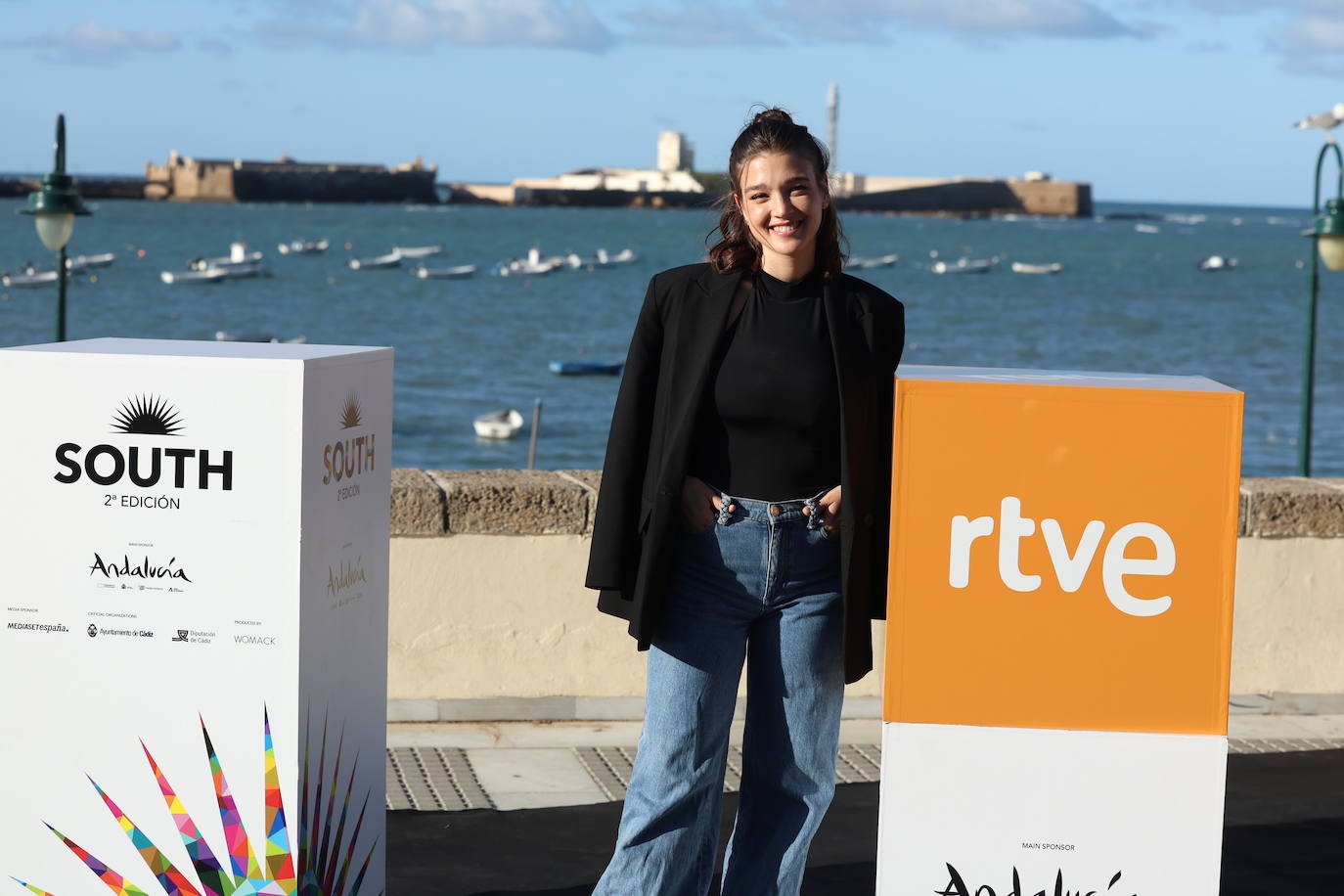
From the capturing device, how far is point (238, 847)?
3.22m

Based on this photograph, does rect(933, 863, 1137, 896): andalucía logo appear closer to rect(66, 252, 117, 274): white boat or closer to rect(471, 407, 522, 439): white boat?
rect(471, 407, 522, 439): white boat

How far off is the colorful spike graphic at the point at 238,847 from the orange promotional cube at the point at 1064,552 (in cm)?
116

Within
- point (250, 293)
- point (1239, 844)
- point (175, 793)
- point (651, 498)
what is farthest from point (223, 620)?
point (250, 293)

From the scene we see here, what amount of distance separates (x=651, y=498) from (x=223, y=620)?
0.84 metres

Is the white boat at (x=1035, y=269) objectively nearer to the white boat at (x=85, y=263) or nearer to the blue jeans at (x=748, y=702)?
the white boat at (x=85, y=263)

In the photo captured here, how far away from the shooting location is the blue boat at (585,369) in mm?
42781

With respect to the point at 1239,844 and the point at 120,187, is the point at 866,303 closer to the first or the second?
the point at 1239,844

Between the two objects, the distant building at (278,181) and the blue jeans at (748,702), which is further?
the distant building at (278,181)

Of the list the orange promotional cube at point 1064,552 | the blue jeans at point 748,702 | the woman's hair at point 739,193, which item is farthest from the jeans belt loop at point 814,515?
the woman's hair at point 739,193

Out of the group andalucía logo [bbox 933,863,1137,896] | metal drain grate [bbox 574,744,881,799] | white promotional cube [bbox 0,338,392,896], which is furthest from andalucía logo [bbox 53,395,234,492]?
metal drain grate [bbox 574,744,881,799]

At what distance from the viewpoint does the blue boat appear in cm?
4278

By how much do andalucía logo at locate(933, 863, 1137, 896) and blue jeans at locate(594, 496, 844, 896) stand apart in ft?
1.13

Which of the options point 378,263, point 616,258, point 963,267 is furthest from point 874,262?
point 378,263

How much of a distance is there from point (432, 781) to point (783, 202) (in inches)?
94.8
